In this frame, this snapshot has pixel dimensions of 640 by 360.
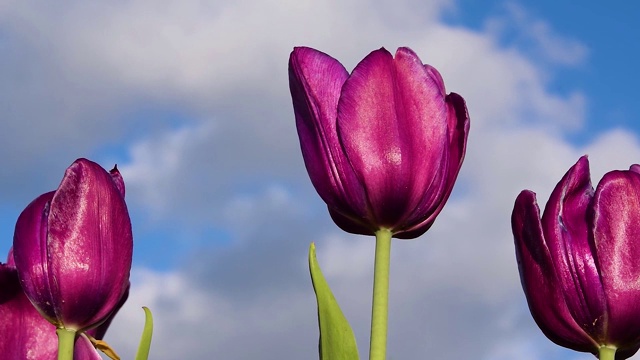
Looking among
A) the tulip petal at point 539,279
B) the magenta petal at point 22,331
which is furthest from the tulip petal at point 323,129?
the magenta petal at point 22,331

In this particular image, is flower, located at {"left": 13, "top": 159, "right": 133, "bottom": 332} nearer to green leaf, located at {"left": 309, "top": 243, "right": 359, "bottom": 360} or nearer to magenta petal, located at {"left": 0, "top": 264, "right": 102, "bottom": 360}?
magenta petal, located at {"left": 0, "top": 264, "right": 102, "bottom": 360}

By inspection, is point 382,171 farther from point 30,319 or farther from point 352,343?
point 30,319

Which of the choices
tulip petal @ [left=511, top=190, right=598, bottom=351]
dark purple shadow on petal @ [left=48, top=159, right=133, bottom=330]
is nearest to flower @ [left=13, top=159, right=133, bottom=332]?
dark purple shadow on petal @ [left=48, top=159, right=133, bottom=330]

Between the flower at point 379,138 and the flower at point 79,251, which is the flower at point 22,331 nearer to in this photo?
the flower at point 79,251

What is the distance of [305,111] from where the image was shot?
167 cm

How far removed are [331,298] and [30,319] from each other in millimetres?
489

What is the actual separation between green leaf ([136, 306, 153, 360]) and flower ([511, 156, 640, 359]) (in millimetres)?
573

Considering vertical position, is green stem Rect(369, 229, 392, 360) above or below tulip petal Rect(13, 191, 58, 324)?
below

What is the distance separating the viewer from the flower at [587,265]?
154cm

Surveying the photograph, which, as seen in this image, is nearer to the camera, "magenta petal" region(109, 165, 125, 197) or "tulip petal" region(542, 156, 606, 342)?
"tulip petal" region(542, 156, 606, 342)

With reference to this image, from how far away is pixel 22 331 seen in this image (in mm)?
1700

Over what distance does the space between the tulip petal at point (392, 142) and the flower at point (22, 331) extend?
1.70 feet

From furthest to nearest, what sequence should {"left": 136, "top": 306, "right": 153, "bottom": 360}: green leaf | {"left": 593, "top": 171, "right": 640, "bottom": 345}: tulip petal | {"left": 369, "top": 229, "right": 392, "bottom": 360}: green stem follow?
1. {"left": 136, "top": 306, "right": 153, "bottom": 360}: green leaf
2. {"left": 593, "top": 171, "right": 640, "bottom": 345}: tulip petal
3. {"left": 369, "top": 229, "right": 392, "bottom": 360}: green stem

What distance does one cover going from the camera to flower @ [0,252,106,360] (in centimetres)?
169
